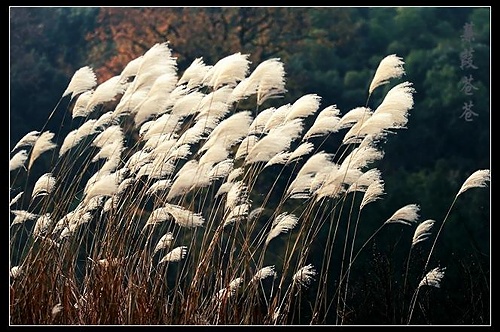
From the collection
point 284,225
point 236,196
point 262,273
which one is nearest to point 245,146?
point 236,196

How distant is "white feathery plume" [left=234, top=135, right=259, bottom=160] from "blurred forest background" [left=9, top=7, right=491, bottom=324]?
5516 mm

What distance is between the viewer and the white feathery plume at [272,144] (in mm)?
2510

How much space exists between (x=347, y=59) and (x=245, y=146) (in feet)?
20.9

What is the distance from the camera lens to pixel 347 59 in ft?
29.3

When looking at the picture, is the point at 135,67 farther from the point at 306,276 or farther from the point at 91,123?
the point at 306,276

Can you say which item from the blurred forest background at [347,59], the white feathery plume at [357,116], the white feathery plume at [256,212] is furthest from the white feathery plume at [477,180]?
the blurred forest background at [347,59]

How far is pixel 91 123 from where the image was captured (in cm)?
286

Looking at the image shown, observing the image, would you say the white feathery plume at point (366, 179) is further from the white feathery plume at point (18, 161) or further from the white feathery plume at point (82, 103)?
the white feathery plume at point (18, 161)

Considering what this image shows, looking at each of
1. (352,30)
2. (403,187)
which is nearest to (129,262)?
(403,187)

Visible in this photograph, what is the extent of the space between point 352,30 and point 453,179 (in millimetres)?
1872

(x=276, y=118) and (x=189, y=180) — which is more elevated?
(x=276, y=118)

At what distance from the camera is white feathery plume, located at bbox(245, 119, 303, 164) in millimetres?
2510

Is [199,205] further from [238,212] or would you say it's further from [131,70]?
[131,70]

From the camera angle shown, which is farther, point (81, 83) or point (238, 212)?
point (81, 83)
